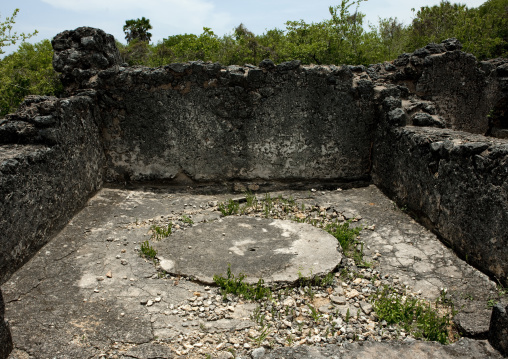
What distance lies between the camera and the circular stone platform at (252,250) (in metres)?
3.36

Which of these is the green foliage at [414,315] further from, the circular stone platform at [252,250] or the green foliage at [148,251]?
the green foliage at [148,251]

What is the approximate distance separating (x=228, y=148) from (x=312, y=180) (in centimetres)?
118

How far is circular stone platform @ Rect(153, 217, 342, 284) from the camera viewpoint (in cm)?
336

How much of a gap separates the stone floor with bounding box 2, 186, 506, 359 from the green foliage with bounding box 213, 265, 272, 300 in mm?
74

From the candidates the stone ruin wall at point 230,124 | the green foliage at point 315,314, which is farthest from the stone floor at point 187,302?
the stone ruin wall at point 230,124

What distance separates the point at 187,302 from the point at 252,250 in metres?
0.91

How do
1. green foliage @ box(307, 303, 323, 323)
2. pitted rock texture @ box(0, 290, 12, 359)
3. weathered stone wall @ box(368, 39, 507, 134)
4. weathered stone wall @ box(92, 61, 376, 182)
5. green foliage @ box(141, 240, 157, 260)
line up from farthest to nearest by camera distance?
weathered stone wall @ box(368, 39, 507, 134)
weathered stone wall @ box(92, 61, 376, 182)
green foliage @ box(141, 240, 157, 260)
green foliage @ box(307, 303, 323, 323)
pitted rock texture @ box(0, 290, 12, 359)

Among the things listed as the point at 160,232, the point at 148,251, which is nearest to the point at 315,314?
the point at 148,251

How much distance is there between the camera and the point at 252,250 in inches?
147

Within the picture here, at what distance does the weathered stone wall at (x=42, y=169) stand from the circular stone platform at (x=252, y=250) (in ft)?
3.41

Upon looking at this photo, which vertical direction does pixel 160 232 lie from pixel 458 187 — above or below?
below

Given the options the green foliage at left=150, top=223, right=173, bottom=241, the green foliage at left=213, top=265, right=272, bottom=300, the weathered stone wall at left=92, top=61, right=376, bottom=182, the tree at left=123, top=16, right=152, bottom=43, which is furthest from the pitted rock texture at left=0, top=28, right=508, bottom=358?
the tree at left=123, top=16, right=152, bottom=43

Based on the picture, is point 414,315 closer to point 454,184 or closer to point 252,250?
point 454,184

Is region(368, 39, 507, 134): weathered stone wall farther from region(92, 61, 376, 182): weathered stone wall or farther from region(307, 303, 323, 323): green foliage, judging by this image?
region(307, 303, 323, 323): green foliage
